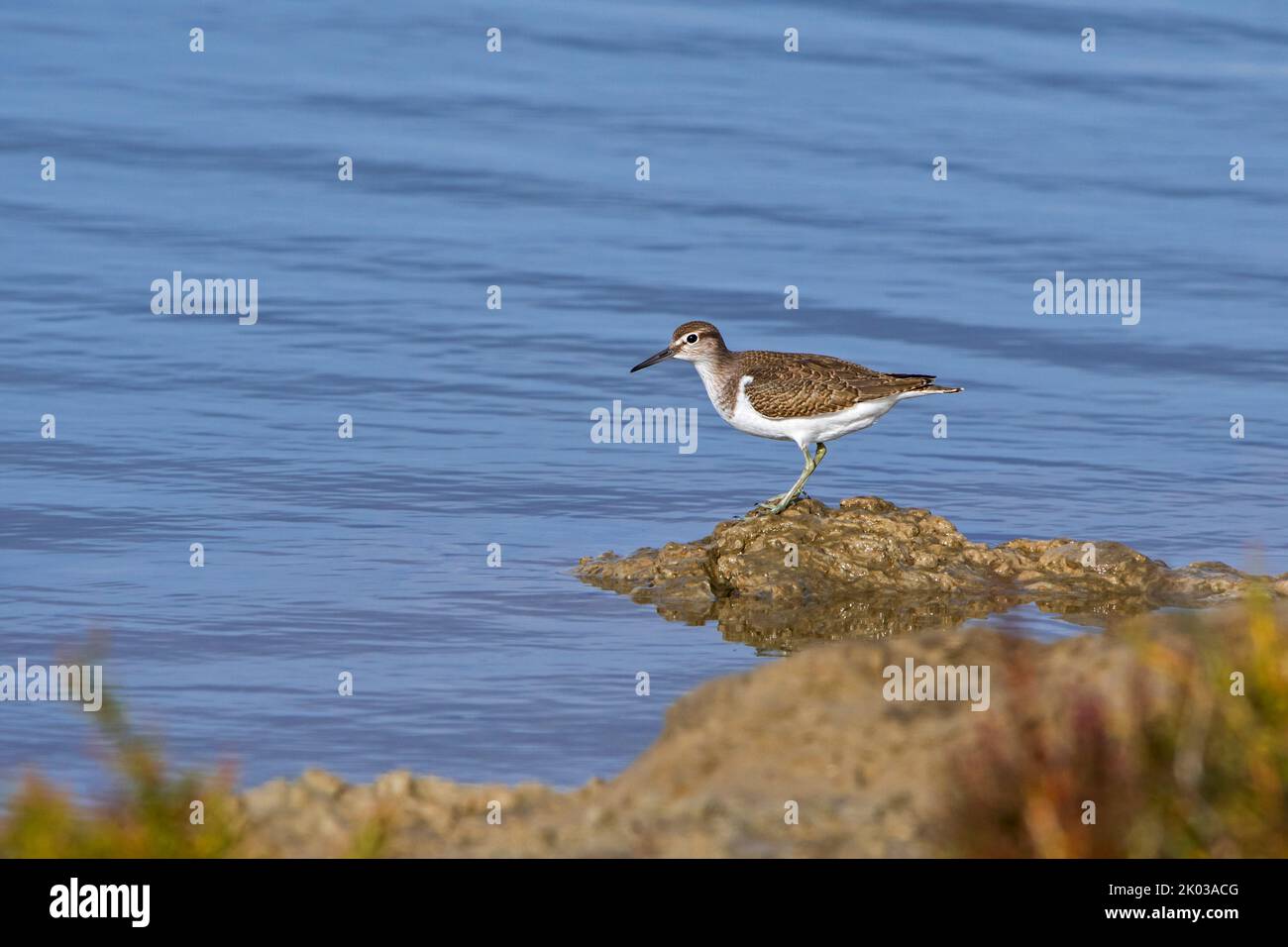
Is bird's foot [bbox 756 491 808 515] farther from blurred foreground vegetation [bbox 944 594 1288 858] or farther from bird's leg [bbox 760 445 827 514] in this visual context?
blurred foreground vegetation [bbox 944 594 1288 858]

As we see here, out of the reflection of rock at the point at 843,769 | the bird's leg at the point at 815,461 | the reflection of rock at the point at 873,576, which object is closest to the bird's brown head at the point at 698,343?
the bird's leg at the point at 815,461

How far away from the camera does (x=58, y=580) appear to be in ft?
44.3

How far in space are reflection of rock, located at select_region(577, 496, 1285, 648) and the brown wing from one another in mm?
676

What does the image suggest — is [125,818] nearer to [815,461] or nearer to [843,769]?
[843,769]

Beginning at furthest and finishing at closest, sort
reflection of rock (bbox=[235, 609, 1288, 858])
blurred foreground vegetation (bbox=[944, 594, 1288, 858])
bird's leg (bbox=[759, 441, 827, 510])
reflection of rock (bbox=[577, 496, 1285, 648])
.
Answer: bird's leg (bbox=[759, 441, 827, 510])
reflection of rock (bbox=[577, 496, 1285, 648])
reflection of rock (bbox=[235, 609, 1288, 858])
blurred foreground vegetation (bbox=[944, 594, 1288, 858])

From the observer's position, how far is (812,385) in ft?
44.3

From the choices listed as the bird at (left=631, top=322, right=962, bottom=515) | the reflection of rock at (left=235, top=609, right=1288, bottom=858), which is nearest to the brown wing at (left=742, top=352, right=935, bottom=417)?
the bird at (left=631, top=322, right=962, bottom=515)

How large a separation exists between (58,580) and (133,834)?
7.27 meters

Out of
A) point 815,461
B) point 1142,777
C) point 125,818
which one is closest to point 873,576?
point 815,461

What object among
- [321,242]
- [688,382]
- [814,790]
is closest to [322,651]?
[814,790]

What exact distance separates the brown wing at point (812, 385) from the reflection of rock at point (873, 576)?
0.68 m

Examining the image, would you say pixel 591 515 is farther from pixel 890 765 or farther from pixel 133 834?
pixel 133 834

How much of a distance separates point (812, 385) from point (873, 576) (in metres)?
1.33

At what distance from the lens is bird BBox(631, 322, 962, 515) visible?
44.3ft
